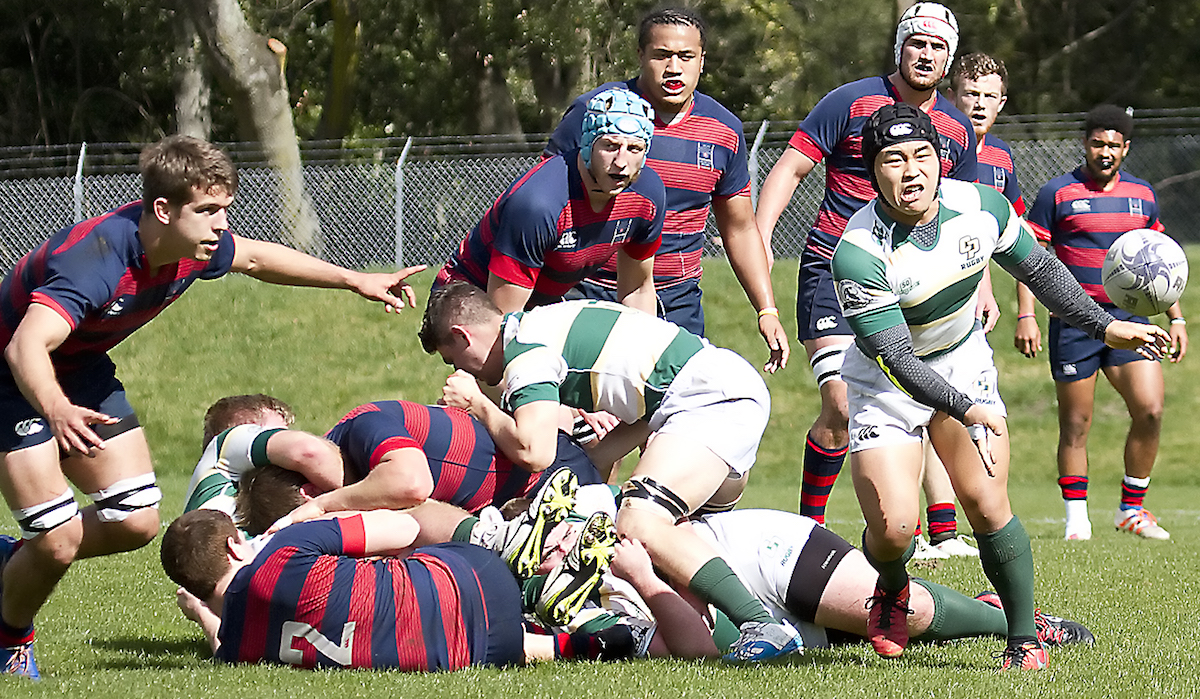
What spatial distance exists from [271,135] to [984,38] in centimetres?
1555

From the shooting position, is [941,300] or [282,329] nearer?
[941,300]

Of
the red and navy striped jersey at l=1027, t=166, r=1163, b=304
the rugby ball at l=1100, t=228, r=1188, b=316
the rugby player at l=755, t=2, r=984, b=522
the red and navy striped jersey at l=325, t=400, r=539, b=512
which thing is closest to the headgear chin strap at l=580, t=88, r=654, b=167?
the red and navy striped jersey at l=325, t=400, r=539, b=512

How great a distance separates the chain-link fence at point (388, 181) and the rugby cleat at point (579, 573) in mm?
12021

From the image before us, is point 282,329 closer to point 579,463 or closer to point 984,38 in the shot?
point 579,463

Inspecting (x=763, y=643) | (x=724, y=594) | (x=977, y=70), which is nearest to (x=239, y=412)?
(x=724, y=594)

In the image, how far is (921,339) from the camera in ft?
14.8

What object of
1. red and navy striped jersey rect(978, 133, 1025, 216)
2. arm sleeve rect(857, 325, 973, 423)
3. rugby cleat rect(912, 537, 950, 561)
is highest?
red and navy striped jersey rect(978, 133, 1025, 216)

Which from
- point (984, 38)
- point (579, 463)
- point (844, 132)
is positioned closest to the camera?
point (579, 463)

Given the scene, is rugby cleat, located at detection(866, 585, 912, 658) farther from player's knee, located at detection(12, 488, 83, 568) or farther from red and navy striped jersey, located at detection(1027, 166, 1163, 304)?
red and navy striped jersey, located at detection(1027, 166, 1163, 304)

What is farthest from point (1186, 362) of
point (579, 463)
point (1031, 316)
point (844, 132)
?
point (579, 463)

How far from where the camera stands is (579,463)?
16.9ft

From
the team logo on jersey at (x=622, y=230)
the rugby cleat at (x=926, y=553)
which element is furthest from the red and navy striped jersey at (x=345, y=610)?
the rugby cleat at (x=926, y=553)

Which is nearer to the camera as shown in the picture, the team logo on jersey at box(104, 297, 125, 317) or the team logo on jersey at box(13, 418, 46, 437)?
the team logo on jersey at box(104, 297, 125, 317)

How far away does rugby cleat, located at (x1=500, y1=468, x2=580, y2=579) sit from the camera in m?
4.46
